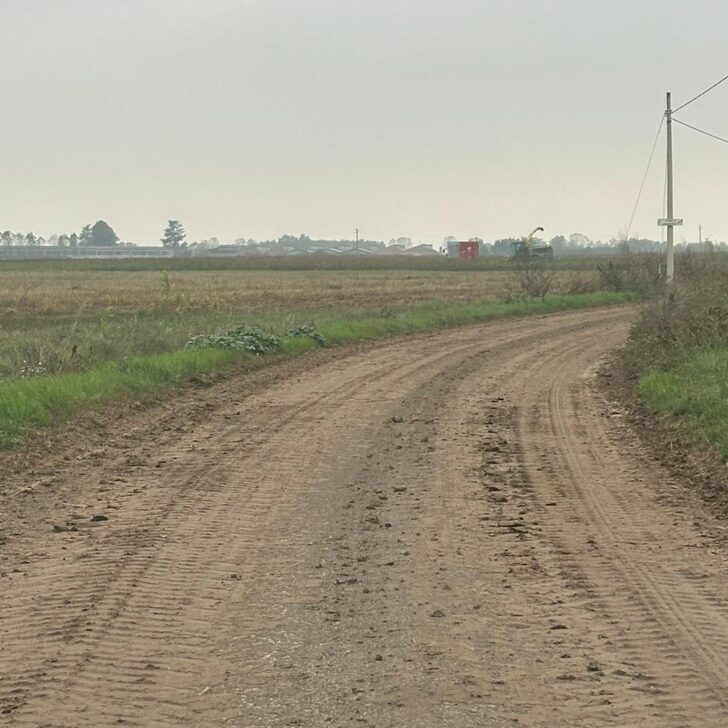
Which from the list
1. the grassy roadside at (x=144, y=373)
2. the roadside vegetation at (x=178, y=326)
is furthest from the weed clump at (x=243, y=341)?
the grassy roadside at (x=144, y=373)

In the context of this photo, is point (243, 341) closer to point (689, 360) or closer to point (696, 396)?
point (689, 360)

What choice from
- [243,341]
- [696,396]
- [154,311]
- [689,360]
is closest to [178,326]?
[243,341]

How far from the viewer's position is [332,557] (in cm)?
741

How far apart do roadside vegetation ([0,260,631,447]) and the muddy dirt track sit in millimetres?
2207

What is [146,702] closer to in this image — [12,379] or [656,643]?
[656,643]

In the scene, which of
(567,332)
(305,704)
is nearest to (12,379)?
(305,704)

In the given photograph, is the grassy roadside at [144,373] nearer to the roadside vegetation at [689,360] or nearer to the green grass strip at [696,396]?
the roadside vegetation at [689,360]

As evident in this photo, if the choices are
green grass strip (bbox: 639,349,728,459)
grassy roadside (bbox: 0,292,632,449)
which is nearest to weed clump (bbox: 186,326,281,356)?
grassy roadside (bbox: 0,292,632,449)

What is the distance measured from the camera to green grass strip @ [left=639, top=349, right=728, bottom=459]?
456 inches

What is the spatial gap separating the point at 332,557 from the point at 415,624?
4.96 ft

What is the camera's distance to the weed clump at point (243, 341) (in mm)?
21453

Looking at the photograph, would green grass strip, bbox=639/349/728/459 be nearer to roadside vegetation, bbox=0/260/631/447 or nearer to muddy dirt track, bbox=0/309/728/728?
muddy dirt track, bbox=0/309/728/728

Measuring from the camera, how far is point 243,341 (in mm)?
22062

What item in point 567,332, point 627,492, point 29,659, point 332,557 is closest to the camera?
point 29,659
